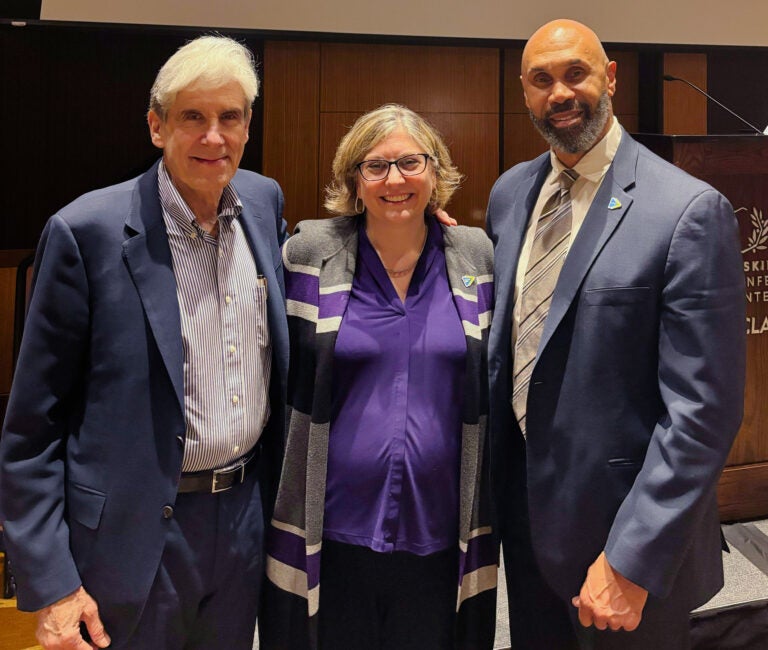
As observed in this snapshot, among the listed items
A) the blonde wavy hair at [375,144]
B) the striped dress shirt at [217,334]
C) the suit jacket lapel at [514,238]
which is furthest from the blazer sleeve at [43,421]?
the suit jacket lapel at [514,238]

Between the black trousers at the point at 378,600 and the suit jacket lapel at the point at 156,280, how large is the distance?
1.78 ft

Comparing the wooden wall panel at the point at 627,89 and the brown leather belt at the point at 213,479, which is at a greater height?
the wooden wall panel at the point at 627,89

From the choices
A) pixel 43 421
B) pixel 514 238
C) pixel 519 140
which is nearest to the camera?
pixel 43 421

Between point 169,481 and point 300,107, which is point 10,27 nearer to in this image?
point 300,107

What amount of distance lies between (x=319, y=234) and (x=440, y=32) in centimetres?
296

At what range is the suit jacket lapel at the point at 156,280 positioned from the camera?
139cm

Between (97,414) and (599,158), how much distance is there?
3.75ft

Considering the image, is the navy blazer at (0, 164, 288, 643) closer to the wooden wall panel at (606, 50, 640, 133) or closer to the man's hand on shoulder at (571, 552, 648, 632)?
the man's hand on shoulder at (571, 552, 648, 632)

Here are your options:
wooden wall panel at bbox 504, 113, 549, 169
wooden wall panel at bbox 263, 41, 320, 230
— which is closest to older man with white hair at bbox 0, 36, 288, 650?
wooden wall panel at bbox 263, 41, 320, 230

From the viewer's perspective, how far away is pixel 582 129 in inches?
64.6

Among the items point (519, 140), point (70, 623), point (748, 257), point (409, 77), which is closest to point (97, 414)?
point (70, 623)

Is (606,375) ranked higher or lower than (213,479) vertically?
higher

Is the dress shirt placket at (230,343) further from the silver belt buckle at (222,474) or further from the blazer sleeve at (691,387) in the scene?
the blazer sleeve at (691,387)

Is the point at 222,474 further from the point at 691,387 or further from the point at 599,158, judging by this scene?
the point at 599,158
